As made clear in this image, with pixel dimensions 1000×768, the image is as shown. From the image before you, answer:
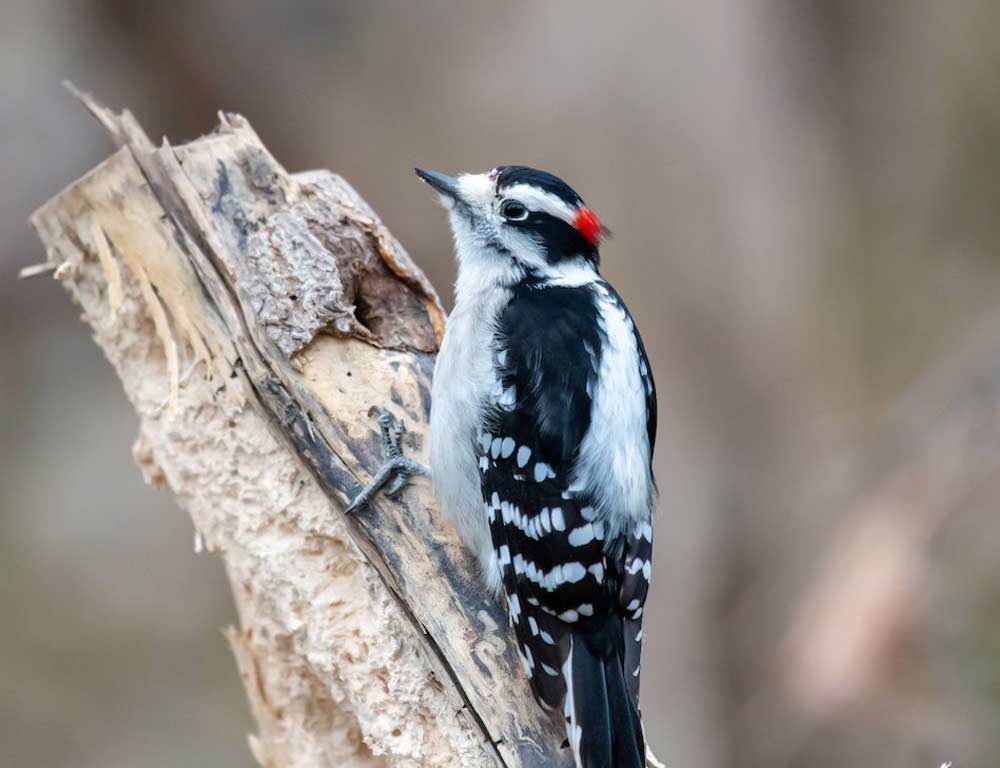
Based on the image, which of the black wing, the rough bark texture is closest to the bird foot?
the rough bark texture

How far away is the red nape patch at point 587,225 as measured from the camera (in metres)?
3.00

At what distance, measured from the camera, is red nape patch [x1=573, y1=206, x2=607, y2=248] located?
3.00 m

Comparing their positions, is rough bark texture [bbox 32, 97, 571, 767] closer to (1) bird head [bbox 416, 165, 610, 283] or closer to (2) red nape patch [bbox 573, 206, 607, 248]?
(1) bird head [bbox 416, 165, 610, 283]

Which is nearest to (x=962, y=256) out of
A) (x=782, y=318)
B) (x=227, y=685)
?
(x=782, y=318)

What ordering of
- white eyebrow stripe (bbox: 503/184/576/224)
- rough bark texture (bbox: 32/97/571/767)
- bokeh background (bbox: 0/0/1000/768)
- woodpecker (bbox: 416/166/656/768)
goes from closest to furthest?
1. woodpecker (bbox: 416/166/656/768)
2. rough bark texture (bbox: 32/97/571/767)
3. white eyebrow stripe (bbox: 503/184/576/224)
4. bokeh background (bbox: 0/0/1000/768)

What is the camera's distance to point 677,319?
6.40 metres

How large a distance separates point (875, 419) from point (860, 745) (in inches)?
93.3

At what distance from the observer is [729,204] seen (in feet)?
20.6

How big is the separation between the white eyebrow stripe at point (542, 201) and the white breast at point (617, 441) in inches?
11.5

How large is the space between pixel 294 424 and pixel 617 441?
82 cm

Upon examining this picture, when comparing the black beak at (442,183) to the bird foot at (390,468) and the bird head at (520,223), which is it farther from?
the bird foot at (390,468)

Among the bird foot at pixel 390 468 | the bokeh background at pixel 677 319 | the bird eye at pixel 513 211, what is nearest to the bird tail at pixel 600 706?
the bird foot at pixel 390 468

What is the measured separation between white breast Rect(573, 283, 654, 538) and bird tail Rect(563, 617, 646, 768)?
27 cm

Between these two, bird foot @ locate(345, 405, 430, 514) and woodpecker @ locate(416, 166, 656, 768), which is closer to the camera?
woodpecker @ locate(416, 166, 656, 768)
